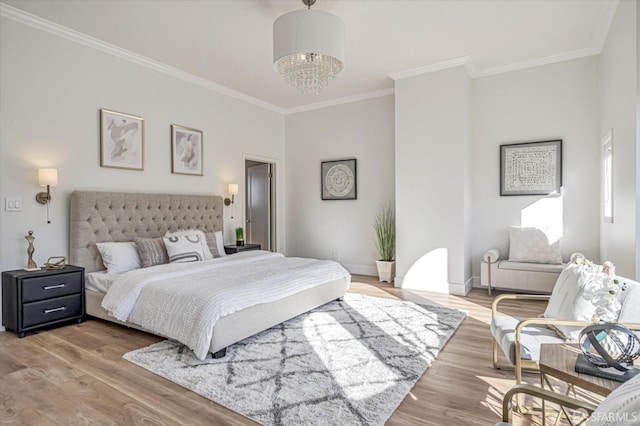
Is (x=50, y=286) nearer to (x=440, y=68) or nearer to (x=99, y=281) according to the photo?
(x=99, y=281)

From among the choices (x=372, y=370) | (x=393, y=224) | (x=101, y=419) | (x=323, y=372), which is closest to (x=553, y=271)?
(x=393, y=224)

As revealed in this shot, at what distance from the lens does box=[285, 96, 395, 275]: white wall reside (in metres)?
5.89

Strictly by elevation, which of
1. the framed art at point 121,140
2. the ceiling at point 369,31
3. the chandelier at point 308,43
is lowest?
the framed art at point 121,140

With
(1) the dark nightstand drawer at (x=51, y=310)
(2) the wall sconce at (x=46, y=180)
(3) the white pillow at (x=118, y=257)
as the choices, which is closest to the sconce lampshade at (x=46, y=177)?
(2) the wall sconce at (x=46, y=180)

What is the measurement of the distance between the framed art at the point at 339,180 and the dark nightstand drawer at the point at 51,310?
401 cm

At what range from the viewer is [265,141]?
6477 mm

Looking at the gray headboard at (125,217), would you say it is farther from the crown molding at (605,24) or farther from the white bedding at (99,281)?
the crown molding at (605,24)

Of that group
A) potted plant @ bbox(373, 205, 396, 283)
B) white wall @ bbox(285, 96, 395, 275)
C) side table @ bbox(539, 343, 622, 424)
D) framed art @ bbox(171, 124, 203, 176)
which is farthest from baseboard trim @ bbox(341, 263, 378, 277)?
side table @ bbox(539, 343, 622, 424)

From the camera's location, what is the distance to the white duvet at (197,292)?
2.69 metres

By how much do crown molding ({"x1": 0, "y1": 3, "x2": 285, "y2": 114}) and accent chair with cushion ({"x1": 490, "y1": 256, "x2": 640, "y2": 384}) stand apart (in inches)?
188

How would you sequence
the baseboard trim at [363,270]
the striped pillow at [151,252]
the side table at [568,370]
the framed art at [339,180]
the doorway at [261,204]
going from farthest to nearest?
the doorway at [261,204] → the framed art at [339,180] → the baseboard trim at [363,270] → the striped pillow at [151,252] → the side table at [568,370]

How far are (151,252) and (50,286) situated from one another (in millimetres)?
930

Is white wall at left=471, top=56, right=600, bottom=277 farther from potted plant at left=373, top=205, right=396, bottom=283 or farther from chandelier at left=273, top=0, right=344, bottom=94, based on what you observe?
chandelier at left=273, top=0, right=344, bottom=94

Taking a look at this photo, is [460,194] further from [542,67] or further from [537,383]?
[537,383]
